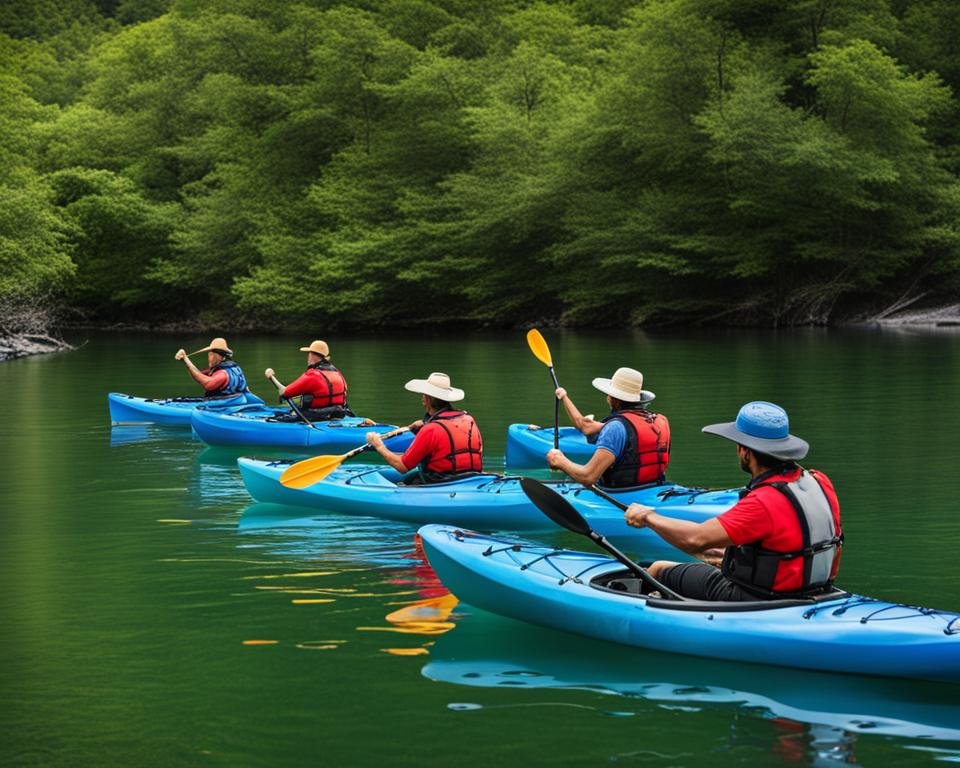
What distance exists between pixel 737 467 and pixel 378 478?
434 centimetres

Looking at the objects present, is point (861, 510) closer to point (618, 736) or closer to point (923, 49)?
point (618, 736)

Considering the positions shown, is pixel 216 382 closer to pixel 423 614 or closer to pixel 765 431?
pixel 423 614

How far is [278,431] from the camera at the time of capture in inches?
596

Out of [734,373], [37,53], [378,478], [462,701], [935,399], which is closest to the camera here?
[462,701]

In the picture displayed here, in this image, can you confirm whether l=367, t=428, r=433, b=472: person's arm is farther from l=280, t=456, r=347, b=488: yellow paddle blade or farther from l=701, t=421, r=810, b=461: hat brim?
l=701, t=421, r=810, b=461: hat brim

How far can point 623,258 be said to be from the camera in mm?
41562

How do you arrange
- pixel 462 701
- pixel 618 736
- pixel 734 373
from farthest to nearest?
pixel 734 373 < pixel 462 701 < pixel 618 736

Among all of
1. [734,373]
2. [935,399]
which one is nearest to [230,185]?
[734,373]

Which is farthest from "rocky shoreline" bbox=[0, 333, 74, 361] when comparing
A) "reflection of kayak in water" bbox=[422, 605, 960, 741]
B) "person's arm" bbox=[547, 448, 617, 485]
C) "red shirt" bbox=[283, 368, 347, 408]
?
"reflection of kayak in water" bbox=[422, 605, 960, 741]

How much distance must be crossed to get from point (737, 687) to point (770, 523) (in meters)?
0.80

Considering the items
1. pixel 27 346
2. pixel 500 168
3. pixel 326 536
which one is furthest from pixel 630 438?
pixel 500 168

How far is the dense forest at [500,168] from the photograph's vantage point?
39156mm

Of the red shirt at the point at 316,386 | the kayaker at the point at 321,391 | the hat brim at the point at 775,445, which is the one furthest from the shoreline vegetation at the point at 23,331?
the hat brim at the point at 775,445

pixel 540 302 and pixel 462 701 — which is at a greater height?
pixel 540 302
